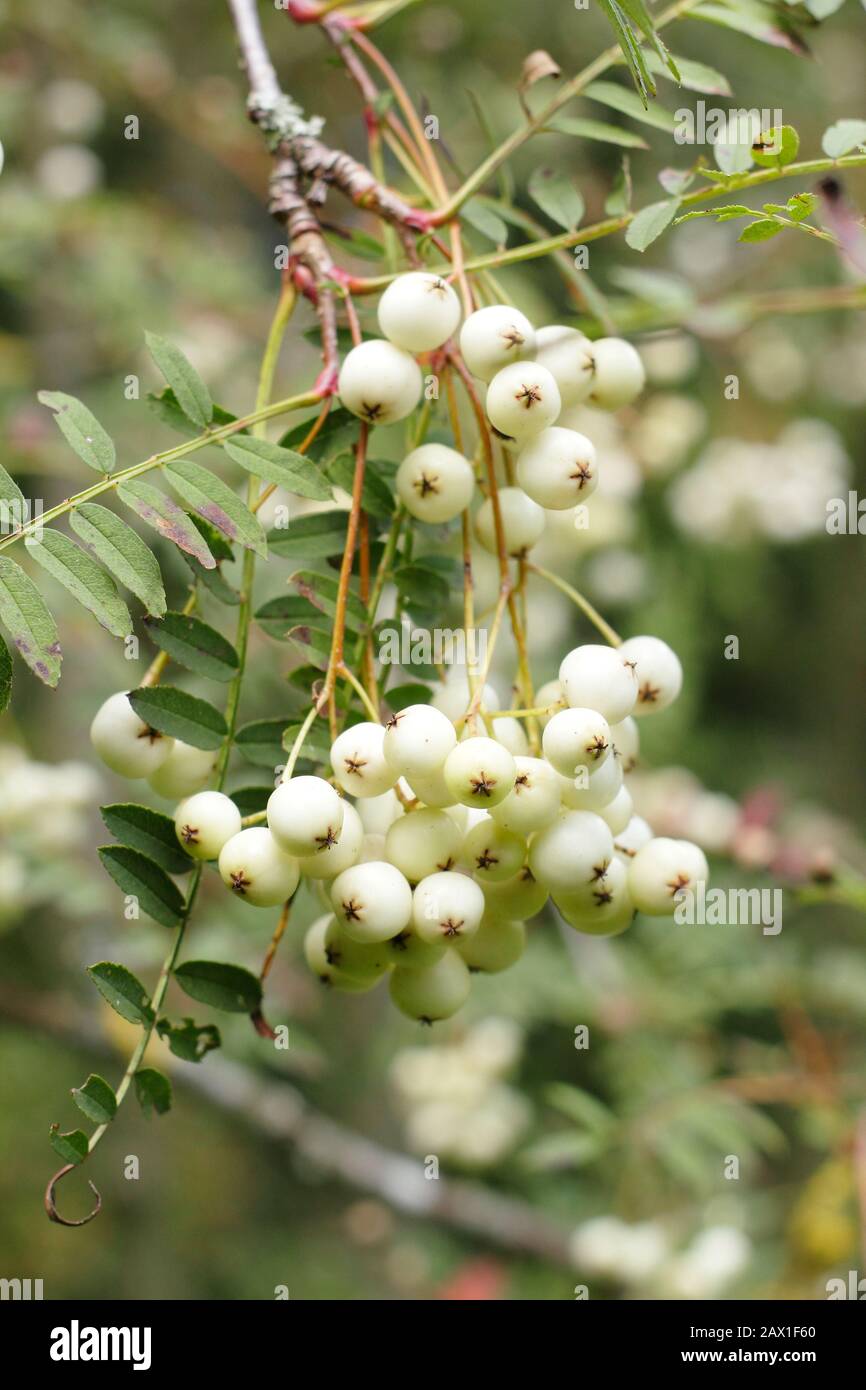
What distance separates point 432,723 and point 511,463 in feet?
0.92

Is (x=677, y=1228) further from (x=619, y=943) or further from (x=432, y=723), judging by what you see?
(x=432, y=723)

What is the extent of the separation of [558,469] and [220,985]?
45 centimetres

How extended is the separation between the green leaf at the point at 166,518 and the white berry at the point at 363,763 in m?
0.15

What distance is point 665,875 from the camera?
2.83 ft

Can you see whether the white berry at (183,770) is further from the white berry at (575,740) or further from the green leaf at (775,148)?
the green leaf at (775,148)

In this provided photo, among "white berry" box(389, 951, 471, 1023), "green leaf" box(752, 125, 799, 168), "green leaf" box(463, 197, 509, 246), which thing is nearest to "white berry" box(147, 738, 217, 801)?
"white berry" box(389, 951, 471, 1023)

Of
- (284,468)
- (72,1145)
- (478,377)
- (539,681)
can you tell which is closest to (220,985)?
(72,1145)

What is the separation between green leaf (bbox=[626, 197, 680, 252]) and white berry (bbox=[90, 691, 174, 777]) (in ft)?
1.59

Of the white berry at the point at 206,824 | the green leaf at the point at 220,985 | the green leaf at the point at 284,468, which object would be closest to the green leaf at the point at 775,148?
the green leaf at the point at 284,468

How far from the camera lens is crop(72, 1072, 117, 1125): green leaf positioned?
776 mm

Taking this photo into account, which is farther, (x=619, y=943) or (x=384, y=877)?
(x=619, y=943)

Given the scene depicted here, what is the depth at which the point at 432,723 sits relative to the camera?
0.76 metres
